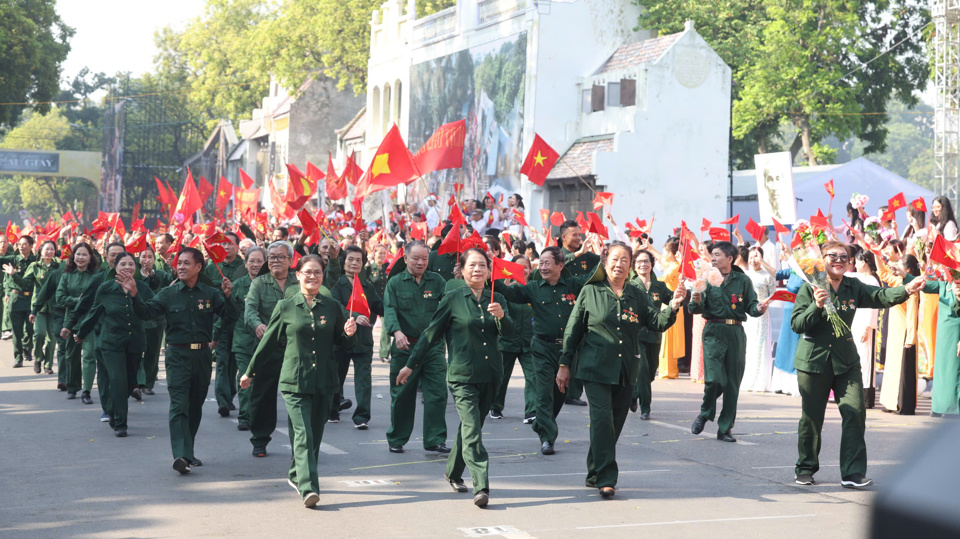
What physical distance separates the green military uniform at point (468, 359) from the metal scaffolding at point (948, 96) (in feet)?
65.0

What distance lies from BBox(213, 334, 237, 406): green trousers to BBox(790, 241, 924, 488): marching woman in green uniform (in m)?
5.94

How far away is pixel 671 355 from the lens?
1612 centimetres

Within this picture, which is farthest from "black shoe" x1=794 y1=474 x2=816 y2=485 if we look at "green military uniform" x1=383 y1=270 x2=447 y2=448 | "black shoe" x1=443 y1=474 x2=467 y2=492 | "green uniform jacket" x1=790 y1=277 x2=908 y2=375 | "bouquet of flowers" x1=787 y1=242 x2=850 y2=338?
"green military uniform" x1=383 y1=270 x2=447 y2=448

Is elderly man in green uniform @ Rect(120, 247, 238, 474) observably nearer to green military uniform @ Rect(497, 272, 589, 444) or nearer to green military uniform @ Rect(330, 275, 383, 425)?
green military uniform @ Rect(330, 275, 383, 425)

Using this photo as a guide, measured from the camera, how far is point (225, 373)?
11.9 m

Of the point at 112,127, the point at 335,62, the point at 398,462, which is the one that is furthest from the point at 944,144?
the point at 112,127

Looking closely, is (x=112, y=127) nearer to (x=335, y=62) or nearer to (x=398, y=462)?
(x=335, y=62)

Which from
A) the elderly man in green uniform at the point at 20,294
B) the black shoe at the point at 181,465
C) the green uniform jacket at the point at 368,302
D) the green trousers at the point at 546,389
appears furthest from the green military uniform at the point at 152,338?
the green trousers at the point at 546,389

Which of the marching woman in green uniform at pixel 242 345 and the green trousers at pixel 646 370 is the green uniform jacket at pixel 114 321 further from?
the green trousers at pixel 646 370

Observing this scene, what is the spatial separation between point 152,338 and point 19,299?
5522mm

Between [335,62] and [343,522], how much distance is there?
149 feet

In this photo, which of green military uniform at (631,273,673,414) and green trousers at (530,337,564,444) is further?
green military uniform at (631,273,673,414)

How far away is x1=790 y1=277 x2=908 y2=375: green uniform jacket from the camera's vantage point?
8117 mm

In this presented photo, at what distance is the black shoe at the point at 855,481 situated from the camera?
26.4ft
